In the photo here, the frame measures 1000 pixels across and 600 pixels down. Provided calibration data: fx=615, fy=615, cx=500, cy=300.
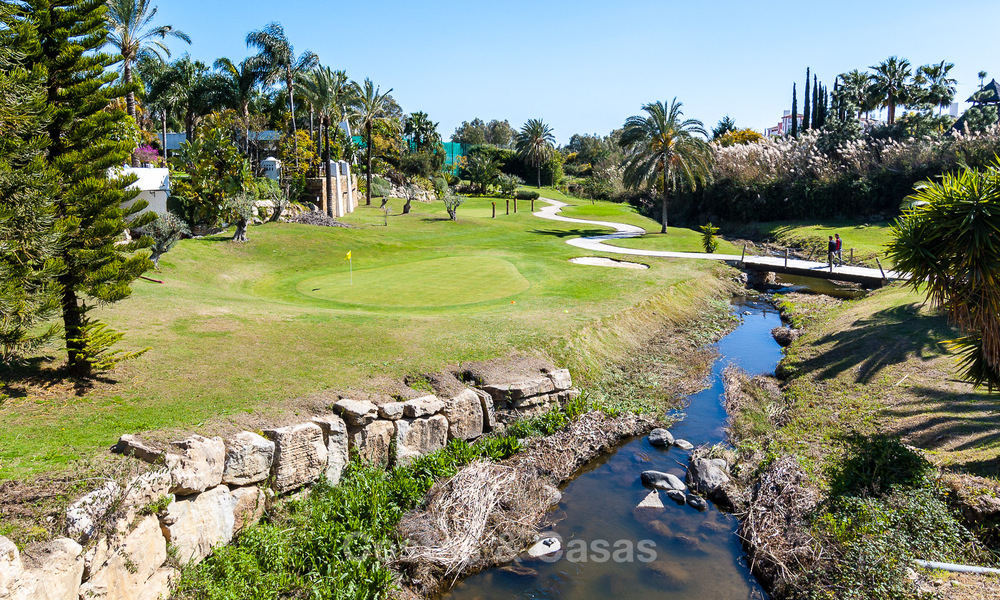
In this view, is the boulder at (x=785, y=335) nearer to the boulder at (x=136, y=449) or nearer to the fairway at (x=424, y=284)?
the fairway at (x=424, y=284)

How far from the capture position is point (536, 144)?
89.2 metres

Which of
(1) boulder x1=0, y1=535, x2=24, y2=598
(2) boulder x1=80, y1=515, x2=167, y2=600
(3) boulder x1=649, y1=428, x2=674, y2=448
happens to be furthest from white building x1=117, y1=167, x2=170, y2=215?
(1) boulder x1=0, y1=535, x2=24, y2=598

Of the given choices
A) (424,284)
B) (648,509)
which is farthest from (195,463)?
(424,284)

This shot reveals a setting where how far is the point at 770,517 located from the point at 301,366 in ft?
31.7

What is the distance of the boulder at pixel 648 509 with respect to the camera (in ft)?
37.6

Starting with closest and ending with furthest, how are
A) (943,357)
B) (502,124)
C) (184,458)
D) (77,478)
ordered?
(77,478) < (184,458) < (943,357) < (502,124)

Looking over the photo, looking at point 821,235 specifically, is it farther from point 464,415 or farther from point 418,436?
point 418,436

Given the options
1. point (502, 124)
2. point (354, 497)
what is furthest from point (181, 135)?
point (354, 497)

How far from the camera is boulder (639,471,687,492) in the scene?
12.3m

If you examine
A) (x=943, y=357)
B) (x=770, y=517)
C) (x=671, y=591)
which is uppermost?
(x=943, y=357)

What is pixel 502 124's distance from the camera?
134 metres

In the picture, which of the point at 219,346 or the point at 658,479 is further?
the point at 219,346

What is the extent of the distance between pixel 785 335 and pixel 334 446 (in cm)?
1807

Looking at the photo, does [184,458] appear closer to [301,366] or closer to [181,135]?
[301,366]
